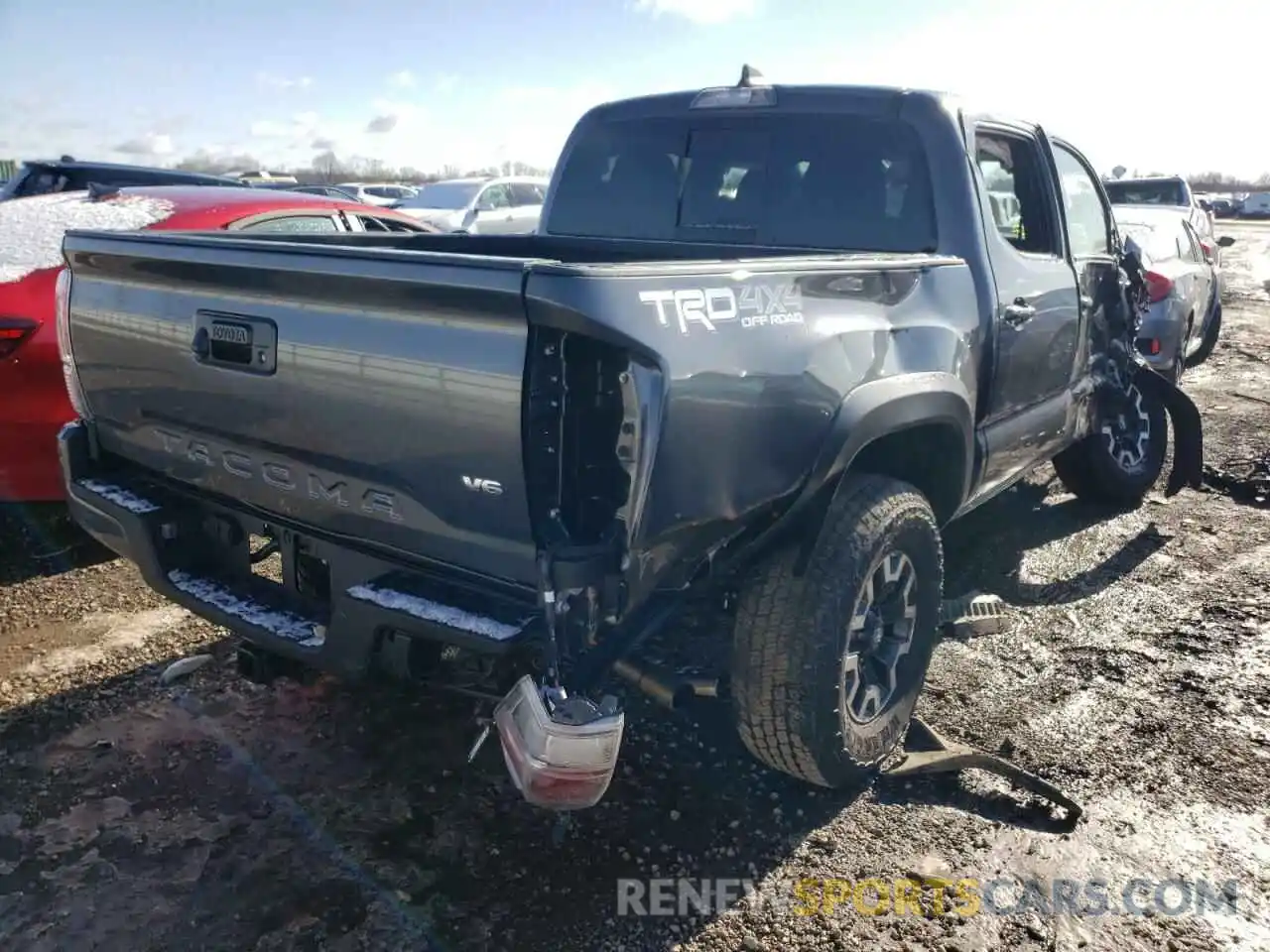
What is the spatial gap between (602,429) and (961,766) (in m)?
1.73

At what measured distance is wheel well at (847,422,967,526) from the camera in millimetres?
3213

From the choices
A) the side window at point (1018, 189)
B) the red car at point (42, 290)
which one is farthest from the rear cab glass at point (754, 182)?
the red car at point (42, 290)

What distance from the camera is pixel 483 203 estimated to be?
15.8 metres

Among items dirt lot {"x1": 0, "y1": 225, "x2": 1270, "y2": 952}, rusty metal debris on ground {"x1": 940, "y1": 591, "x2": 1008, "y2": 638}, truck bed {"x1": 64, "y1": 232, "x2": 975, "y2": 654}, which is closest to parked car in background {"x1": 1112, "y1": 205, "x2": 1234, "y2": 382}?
rusty metal debris on ground {"x1": 940, "y1": 591, "x2": 1008, "y2": 638}

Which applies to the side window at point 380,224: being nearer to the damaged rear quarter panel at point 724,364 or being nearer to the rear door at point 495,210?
the damaged rear quarter panel at point 724,364

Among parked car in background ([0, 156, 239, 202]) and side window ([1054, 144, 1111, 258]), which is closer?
side window ([1054, 144, 1111, 258])

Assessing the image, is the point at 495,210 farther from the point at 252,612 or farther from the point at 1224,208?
the point at 1224,208

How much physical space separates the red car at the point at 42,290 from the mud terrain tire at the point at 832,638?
2.61 m

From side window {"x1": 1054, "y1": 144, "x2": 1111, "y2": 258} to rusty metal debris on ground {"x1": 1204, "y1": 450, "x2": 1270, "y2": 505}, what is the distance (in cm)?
211

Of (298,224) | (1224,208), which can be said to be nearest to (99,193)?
(298,224)

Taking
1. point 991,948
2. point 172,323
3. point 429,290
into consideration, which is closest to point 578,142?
point 172,323

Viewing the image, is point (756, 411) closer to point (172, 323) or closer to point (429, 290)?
point (429, 290)

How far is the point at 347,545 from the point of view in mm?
2535

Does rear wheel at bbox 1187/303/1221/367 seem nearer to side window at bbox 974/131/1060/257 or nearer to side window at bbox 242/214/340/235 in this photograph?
side window at bbox 974/131/1060/257
